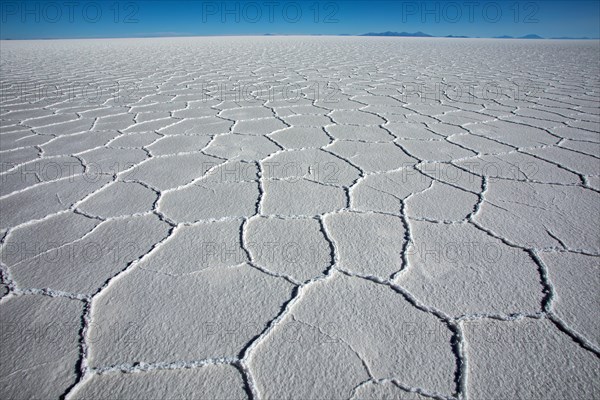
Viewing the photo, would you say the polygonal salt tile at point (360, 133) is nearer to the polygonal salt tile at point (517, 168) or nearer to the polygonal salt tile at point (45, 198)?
the polygonal salt tile at point (517, 168)

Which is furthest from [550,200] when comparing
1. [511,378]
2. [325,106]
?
[325,106]

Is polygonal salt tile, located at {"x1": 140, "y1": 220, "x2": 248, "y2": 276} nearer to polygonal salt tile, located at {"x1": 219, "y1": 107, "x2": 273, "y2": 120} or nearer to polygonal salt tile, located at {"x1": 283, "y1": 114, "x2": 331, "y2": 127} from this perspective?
polygonal salt tile, located at {"x1": 283, "y1": 114, "x2": 331, "y2": 127}

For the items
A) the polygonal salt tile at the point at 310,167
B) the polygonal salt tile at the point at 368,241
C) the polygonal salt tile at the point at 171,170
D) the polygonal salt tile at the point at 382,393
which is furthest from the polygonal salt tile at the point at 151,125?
the polygonal salt tile at the point at 382,393

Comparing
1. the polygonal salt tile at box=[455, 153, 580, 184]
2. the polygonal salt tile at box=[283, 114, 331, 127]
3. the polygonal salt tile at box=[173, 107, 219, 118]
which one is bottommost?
the polygonal salt tile at box=[455, 153, 580, 184]

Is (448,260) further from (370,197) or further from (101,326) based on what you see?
(101,326)

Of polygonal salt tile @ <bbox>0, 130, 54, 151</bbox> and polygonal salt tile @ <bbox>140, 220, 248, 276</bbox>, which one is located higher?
polygonal salt tile @ <bbox>0, 130, 54, 151</bbox>

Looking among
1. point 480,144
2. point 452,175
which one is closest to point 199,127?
point 452,175

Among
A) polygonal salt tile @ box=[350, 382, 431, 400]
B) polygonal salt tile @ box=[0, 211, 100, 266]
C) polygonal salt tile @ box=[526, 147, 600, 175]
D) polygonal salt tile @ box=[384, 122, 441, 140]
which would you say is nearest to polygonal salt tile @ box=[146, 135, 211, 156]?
polygonal salt tile @ box=[0, 211, 100, 266]
